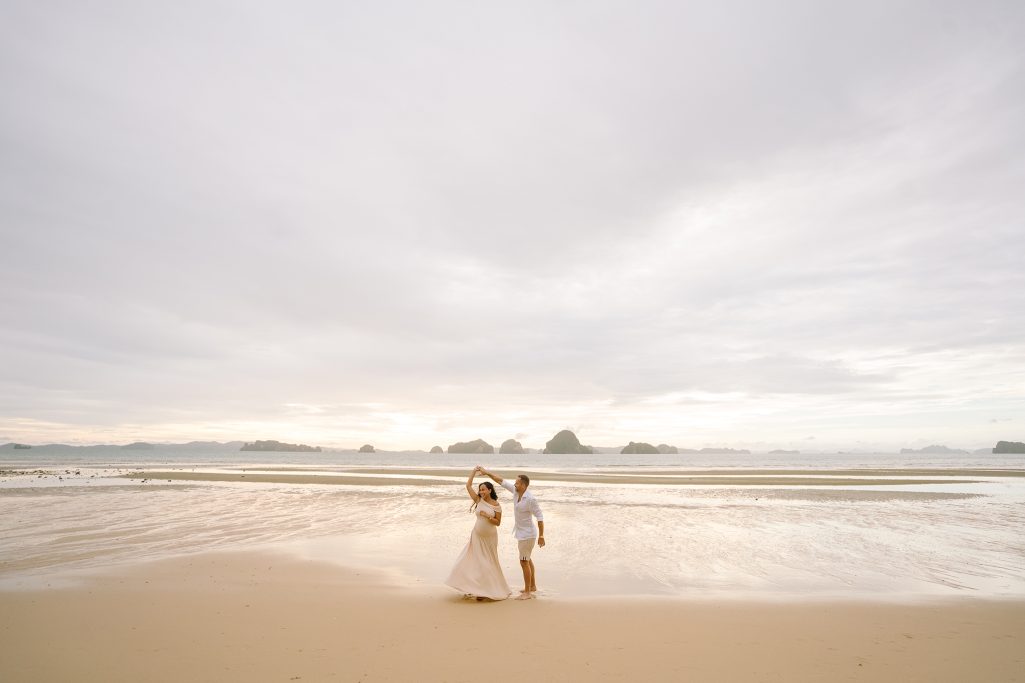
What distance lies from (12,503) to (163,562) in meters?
18.9

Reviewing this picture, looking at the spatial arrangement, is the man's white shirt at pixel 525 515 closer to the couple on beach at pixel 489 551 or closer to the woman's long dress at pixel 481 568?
the couple on beach at pixel 489 551

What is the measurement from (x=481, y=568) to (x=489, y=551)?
14.2 inches

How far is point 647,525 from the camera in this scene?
1995 centimetres

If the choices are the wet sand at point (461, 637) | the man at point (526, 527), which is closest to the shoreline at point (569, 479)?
the man at point (526, 527)

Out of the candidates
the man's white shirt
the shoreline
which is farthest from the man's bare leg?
the shoreline

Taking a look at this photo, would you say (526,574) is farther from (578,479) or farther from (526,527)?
(578,479)

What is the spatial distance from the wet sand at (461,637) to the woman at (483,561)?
368 millimetres

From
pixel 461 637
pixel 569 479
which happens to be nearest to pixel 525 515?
pixel 461 637

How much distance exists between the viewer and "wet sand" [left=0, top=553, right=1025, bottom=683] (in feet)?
22.6

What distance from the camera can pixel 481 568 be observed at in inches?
412

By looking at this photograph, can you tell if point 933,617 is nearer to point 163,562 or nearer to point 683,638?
point 683,638

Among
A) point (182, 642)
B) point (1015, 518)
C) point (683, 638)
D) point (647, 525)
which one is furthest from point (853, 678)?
point (1015, 518)

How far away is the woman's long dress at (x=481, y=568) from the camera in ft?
33.5

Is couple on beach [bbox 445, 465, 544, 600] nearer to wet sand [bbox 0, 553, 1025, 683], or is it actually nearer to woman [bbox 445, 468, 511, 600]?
woman [bbox 445, 468, 511, 600]
